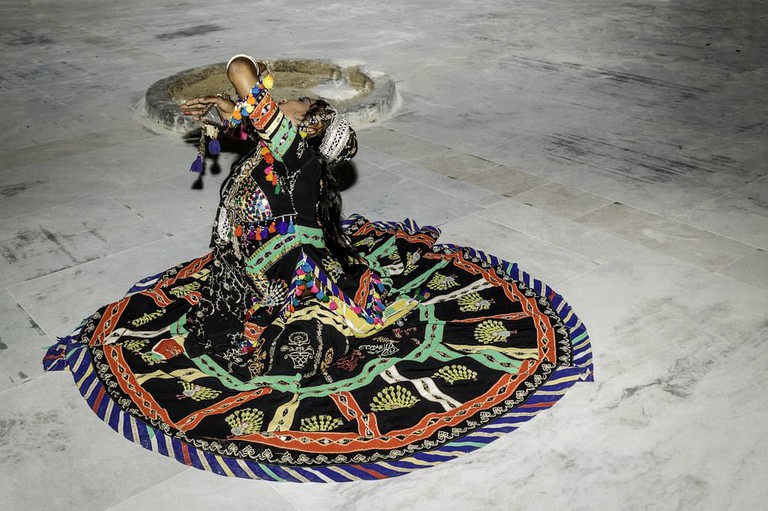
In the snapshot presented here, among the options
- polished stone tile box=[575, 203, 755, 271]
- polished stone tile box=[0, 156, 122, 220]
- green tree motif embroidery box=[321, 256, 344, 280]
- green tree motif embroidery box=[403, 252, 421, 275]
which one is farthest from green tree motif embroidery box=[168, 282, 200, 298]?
polished stone tile box=[575, 203, 755, 271]

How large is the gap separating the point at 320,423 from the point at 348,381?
0.28m

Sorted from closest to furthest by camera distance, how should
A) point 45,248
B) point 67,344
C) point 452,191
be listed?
point 67,344 < point 45,248 < point 452,191

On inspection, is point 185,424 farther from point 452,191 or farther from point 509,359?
point 452,191

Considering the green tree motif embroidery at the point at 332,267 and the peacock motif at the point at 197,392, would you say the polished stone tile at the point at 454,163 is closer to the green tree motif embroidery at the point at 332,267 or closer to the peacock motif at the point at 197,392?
the green tree motif embroidery at the point at 332,267

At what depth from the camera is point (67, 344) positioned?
3.56m

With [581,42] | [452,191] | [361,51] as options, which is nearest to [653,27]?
[581,42]

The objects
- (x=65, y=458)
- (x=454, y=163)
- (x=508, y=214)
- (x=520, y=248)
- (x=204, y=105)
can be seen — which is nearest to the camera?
(x=65, y=458)

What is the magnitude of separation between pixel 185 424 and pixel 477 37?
808cm

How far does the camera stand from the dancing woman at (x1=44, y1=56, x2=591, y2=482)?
9.59 feet

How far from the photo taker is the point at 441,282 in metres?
3.95

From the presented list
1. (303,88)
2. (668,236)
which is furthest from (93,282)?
(303,88)

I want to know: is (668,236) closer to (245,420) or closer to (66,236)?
(245,420)

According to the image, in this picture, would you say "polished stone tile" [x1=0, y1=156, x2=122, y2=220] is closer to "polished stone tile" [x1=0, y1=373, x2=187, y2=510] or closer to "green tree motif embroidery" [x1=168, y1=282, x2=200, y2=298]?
"green tree motif embroidery" [x1=168, y1=282, x2=200, y2=298]

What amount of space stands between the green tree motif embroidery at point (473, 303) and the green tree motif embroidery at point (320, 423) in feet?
3.22
